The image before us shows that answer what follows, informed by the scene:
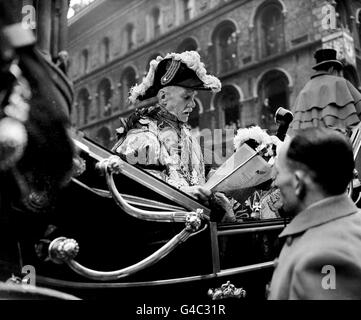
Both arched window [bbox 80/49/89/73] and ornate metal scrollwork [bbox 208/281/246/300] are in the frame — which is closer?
ornate metal scrollwork [bbox 208/281/246/300]

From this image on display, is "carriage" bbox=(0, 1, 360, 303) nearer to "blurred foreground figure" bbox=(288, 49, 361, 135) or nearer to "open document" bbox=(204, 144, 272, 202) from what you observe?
"open document" bbox=(204, 144, 272, 202)

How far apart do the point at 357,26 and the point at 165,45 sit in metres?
7.57

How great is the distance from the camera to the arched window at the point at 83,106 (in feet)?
73.6

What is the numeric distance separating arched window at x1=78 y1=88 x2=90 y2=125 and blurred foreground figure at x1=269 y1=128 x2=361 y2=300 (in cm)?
2131

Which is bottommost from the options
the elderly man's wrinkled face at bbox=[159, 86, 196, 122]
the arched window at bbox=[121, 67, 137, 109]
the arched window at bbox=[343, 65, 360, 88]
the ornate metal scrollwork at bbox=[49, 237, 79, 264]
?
the ornate metal scrollwork at bbox=[49, 237, 79, 264]

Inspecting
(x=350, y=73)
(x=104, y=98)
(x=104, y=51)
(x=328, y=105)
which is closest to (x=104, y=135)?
(x=104, y=98)

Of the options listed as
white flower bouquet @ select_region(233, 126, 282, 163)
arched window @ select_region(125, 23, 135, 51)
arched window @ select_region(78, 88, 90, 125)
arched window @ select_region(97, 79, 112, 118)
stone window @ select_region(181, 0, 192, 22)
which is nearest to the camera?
white flower bouquet @ select_region(233, 126, 282, 163)

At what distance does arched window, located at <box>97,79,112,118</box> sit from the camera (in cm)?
2197

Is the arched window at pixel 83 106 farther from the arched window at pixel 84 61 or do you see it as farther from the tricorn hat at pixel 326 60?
the tricorn hat at pixel 326 60

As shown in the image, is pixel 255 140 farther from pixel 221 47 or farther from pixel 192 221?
pixel 221 47

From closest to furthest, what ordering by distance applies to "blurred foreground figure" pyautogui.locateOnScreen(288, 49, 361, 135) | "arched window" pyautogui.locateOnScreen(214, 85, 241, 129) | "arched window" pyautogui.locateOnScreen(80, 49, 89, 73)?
"blurred foreground figure" pyautogui.locateOnScreen(288, 49, 361, 135) < "arched window" pyautogui.locateOnScreen(214, 85, 241, 129) < "arched window" pyautogui.locateOnScreen(80, 49, 89, 73)

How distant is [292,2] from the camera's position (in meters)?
15.9

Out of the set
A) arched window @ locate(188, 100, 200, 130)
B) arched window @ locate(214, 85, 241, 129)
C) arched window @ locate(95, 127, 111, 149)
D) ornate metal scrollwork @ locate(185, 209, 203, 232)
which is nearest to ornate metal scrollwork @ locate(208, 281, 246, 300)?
ornate metal scrollwork @ locate(185, 209, 203, 232)

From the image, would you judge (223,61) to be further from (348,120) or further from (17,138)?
(17,138)
